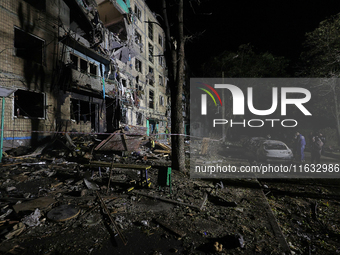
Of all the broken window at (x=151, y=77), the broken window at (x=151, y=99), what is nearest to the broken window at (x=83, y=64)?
Answer: the broken window at (x=151, y=77)

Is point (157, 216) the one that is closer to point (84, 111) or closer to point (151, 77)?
point (84, 111)

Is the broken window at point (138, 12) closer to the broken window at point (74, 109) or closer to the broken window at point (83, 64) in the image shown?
the broken window at point (83, 64)

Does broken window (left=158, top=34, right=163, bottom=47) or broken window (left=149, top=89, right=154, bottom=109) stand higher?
broken window (left=158, top=34, right=163, bottom=47)

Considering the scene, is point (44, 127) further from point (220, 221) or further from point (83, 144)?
point (220, 221)

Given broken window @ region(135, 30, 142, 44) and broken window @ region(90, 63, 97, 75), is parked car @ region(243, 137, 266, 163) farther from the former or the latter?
broken window @ region(135, 30, 142, 44)

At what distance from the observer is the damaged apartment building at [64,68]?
8.57 m

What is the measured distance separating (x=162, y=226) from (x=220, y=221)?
1318mm

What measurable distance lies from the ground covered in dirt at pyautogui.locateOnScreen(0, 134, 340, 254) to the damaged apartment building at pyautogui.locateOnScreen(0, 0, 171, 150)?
14.2 feet

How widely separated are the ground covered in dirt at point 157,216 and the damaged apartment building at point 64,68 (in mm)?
4326

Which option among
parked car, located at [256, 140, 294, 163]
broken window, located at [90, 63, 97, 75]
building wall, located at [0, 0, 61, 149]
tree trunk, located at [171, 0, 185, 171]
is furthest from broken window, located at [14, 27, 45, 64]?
parked car, located at [256, 140, 294, 163]

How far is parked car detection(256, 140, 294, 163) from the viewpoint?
9000 mm

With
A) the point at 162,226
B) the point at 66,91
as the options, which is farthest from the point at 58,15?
the point at 162,226

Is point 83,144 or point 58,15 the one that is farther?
point 58,15

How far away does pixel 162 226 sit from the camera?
10.7 feet
